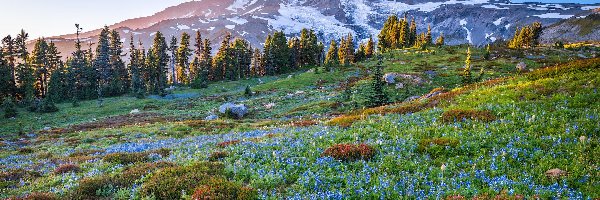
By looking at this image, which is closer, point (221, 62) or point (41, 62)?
point (41, 62)

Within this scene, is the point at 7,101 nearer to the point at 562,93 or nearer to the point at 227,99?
the point at 227,99

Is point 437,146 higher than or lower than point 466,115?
lower

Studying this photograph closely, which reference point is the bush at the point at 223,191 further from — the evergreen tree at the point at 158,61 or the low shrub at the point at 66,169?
the evergreen tree at the point at 158,61

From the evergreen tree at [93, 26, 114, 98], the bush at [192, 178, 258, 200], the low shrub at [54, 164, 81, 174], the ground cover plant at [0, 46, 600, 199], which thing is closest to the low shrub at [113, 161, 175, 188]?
the ground cover plant at [0, 46, 600, 199]

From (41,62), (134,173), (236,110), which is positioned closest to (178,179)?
(134,173)

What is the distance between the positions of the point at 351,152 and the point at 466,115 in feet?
21.2

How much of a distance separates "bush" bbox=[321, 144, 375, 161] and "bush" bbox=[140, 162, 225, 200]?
343cm

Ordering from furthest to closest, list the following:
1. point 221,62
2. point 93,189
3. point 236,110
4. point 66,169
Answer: point 221,62 < point 236,110 < point 66,169 < point 93,189

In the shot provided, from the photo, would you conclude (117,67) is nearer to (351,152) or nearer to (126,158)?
(126,158)

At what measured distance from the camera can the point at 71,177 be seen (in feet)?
36.7

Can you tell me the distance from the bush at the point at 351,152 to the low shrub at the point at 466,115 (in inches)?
205

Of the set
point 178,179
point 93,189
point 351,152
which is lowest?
point 93,189

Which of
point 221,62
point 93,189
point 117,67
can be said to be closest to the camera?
point 93,189

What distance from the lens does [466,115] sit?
1481cm
